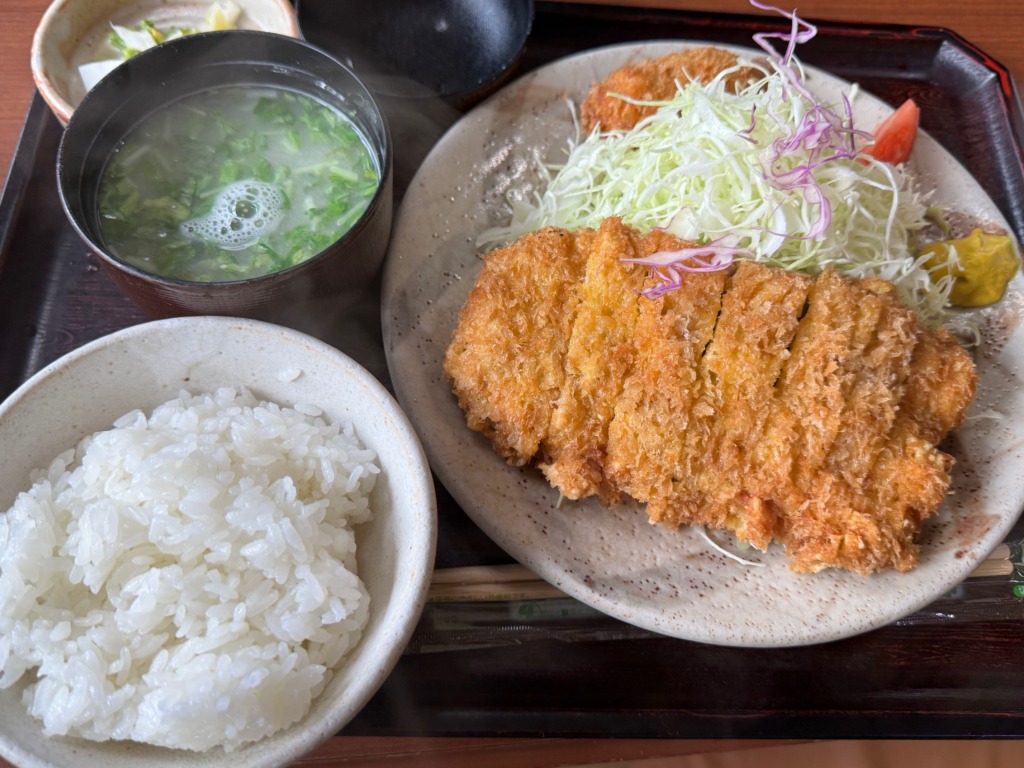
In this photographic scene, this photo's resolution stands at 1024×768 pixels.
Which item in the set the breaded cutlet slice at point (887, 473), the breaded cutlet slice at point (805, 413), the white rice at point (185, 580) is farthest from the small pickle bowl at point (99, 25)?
the breaded cutlet slice at point (887, 473)

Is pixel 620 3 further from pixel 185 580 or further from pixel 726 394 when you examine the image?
pixel 185 580

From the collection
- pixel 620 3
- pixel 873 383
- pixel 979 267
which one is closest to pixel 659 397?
pixel 873 383

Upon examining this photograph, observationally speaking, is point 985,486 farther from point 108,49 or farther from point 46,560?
point 108,49

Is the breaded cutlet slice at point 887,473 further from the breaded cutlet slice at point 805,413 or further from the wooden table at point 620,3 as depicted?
the wooden table at point 620,3

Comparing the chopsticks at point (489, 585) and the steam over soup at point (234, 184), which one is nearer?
the chopsticks at point (489, 585)

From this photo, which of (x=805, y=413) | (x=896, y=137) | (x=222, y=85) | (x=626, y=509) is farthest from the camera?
(x=896, y=137)

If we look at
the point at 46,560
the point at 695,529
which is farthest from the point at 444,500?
the point at 46,560

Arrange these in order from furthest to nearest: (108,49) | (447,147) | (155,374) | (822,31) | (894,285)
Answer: (822,31), (108,49), (447,147), (894,285), (155,374)
